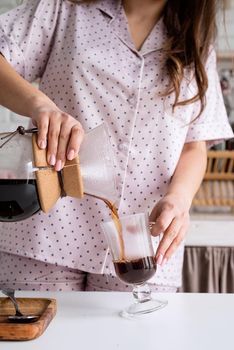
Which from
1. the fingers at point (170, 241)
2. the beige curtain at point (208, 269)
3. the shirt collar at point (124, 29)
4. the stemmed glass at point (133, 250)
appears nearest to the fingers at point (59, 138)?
the stemmed glass at point (133, 250)

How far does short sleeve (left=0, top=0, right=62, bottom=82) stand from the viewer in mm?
1200

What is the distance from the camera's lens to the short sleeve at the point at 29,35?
120 cm

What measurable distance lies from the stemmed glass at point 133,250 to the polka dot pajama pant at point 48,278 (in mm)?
187

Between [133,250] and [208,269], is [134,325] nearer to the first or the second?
[133,250]

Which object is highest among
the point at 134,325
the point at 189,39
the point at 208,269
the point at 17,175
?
the point at 189,39

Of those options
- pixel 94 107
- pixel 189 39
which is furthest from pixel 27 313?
pixel 189 39

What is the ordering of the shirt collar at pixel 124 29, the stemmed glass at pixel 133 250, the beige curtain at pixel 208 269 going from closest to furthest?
the stemmed glass at pixel 133 250 < the shirt collar at pixel 124 29 < the beige curtain at pixel 208 269

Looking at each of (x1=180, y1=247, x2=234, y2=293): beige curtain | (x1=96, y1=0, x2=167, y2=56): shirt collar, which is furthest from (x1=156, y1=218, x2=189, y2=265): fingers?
(x1=180, y1=247, x2=234, y2=293): beige curtain

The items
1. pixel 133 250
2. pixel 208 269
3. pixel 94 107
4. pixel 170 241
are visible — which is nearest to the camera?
pixel 133 250

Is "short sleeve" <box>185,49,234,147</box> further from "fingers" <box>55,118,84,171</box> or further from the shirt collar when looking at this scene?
"fingers" <box>55,118,84,171</box>

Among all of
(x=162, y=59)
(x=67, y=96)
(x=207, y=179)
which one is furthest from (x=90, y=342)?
(x=207, y=179)

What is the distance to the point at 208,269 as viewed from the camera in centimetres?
171

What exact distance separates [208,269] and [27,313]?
2.88 feet

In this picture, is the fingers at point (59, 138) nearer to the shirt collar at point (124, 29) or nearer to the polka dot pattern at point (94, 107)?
the polka dot pattern at point (94, 107)
